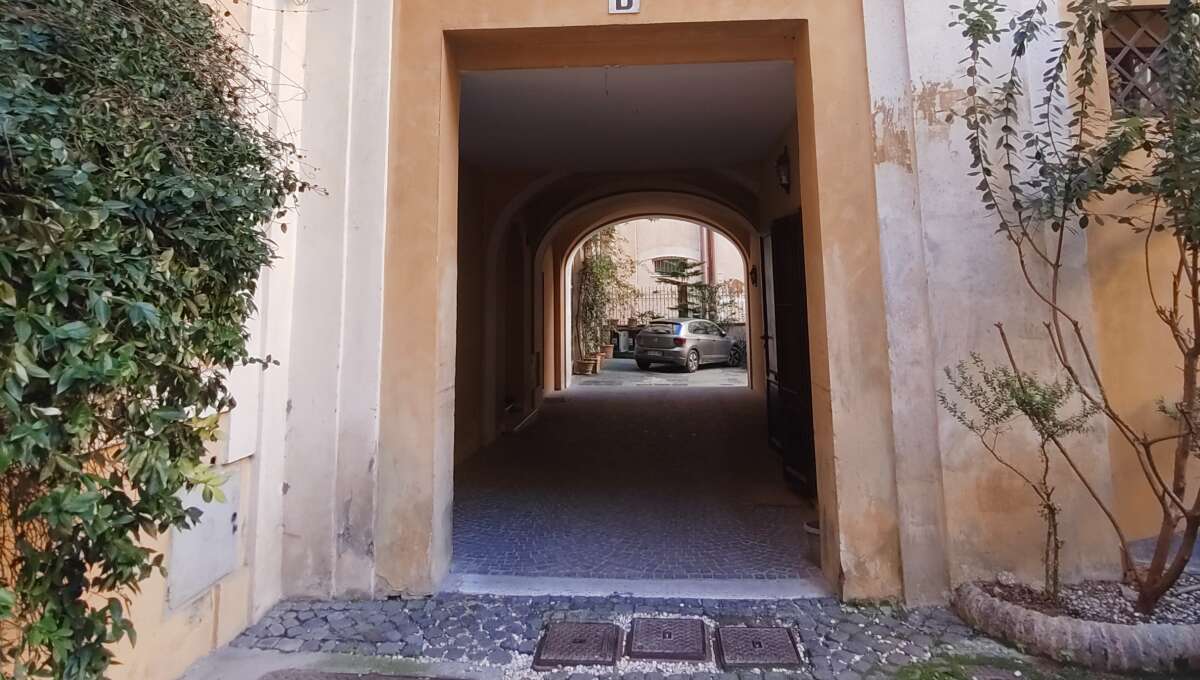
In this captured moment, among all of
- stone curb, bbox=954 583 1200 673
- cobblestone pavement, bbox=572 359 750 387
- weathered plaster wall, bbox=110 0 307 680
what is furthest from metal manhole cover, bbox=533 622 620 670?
cobblestone pavement, bbox=572 359 750 387

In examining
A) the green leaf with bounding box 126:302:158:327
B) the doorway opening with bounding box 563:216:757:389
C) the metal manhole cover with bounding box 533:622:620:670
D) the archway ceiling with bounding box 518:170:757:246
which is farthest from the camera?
the doorway opening with bounding box 563:216:757:389

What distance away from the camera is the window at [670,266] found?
950 inches

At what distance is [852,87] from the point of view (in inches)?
127

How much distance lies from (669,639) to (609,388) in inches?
386

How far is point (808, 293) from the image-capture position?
3.52 metres

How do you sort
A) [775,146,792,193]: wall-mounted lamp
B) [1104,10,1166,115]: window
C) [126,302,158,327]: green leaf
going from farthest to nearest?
1. [775,146,792,193]: wall-mounted lamp
2. [1104,10,1166,115]: window
3. [126,302,158,327]: green leaf

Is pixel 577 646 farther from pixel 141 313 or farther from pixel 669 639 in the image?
pixel 141 313

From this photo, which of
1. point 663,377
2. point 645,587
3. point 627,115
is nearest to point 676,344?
point 663,377

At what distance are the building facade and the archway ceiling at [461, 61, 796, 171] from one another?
25.4 inches

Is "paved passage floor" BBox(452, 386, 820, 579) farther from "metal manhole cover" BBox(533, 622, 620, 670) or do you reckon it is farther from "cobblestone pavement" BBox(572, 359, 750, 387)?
"cobblestone pavement" BBox(572, 359, 750, 387)

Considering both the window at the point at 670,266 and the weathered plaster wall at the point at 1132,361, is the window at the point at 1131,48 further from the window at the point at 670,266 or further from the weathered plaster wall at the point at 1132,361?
the window at the point at 670,266

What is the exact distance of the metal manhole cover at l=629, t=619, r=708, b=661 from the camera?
2.58 metres

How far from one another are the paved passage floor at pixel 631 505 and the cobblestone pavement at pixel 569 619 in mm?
366

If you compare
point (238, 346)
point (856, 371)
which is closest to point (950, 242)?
point (856, 371)
